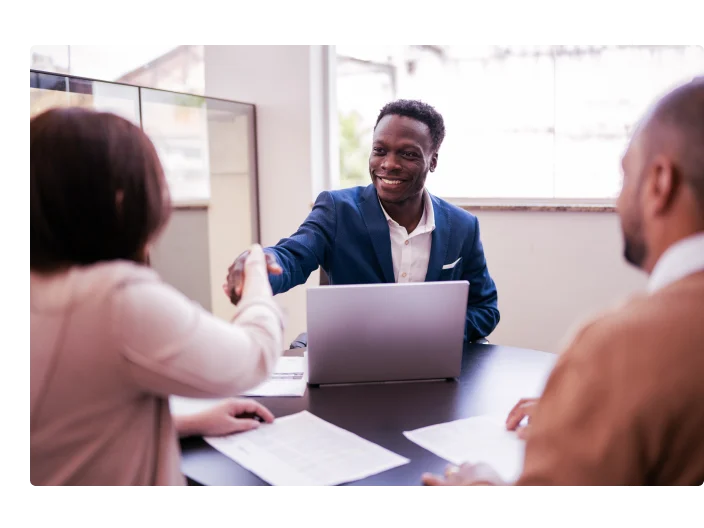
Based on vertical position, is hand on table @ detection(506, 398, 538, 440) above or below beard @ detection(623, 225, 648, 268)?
below

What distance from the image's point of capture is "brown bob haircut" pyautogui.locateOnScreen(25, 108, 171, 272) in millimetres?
680

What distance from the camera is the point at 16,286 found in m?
0.73

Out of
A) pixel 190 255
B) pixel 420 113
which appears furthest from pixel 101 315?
pixel 190 255

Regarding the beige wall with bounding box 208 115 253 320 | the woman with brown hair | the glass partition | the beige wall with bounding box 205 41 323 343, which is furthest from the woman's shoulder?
the beige wall with bounding box 205 41 323 343

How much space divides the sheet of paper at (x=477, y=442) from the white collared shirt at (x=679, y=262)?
0.38 meters

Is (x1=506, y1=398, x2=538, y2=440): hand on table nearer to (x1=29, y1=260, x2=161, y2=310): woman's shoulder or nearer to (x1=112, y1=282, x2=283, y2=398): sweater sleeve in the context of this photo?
(x1=112, y1=282, x2=283, y2=398): sweater sleeve

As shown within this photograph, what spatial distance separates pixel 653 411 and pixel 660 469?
0.27 ft

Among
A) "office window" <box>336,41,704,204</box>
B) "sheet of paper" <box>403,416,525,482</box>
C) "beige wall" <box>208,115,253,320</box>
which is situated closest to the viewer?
"sheet of paper" <box>403,416,525,482</box>

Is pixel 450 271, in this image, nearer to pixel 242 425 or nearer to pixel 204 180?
pixel 242 425

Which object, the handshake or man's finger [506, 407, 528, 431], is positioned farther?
man's finger [506, 407, 528, 431]

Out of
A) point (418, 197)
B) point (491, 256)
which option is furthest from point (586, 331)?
point (491, 256)

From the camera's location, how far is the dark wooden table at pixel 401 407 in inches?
35.7

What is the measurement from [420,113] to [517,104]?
134cm

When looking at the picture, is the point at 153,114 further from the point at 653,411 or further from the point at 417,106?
the point at 653,411
